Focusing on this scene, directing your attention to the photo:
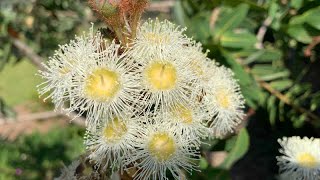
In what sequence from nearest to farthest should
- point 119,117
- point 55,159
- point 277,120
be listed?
1. point 119,117
2. point 277,120
3. point 55,159

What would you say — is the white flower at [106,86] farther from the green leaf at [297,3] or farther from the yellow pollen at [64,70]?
the green leaf at [297,3]

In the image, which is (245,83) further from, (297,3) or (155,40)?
(155,40)

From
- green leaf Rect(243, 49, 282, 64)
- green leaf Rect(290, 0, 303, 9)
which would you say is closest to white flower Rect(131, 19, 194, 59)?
green leaf Rect(290, 0, 303, 9)

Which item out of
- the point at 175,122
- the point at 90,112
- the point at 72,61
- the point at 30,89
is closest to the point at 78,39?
the point at 72,61

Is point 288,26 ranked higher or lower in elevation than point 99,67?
lower

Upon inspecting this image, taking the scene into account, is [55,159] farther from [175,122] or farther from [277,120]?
[175,122]

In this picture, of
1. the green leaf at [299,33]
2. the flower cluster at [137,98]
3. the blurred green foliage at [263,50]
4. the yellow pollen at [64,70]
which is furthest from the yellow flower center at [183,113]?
the green leaf at [299,33]

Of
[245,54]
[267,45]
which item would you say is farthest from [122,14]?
[267,45]
